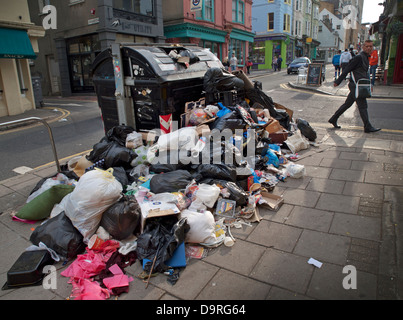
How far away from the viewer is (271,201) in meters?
3.82

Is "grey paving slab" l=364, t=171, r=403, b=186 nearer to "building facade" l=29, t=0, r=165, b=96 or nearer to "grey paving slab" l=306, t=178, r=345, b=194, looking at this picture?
"grey paving slab" l=306, t=178, r=345, b=194

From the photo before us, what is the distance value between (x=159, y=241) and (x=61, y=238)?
1.02m

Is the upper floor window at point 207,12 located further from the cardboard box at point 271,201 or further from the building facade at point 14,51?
the cardboard box at point 271,201

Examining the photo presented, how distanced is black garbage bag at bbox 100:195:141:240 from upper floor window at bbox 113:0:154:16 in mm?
16325

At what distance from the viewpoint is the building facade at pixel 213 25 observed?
21.0 metres

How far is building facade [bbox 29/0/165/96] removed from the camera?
51.9ft

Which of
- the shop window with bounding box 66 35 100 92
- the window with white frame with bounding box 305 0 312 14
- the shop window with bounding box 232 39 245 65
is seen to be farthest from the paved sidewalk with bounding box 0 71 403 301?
the window with white frame with bounding box 305 0 312 14

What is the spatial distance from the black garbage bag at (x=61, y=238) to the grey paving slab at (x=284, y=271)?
177 centimetres

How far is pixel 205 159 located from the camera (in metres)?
4.21

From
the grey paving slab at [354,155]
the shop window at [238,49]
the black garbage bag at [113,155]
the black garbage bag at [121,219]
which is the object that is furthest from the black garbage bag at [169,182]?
the shop window at [238,49]

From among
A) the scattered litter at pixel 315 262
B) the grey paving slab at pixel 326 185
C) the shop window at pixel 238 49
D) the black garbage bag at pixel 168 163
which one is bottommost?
the scattered litter at pixel 315 262

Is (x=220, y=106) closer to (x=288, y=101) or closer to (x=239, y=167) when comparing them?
(x=239, y=167)

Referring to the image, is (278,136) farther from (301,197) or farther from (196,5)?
(196,5)
